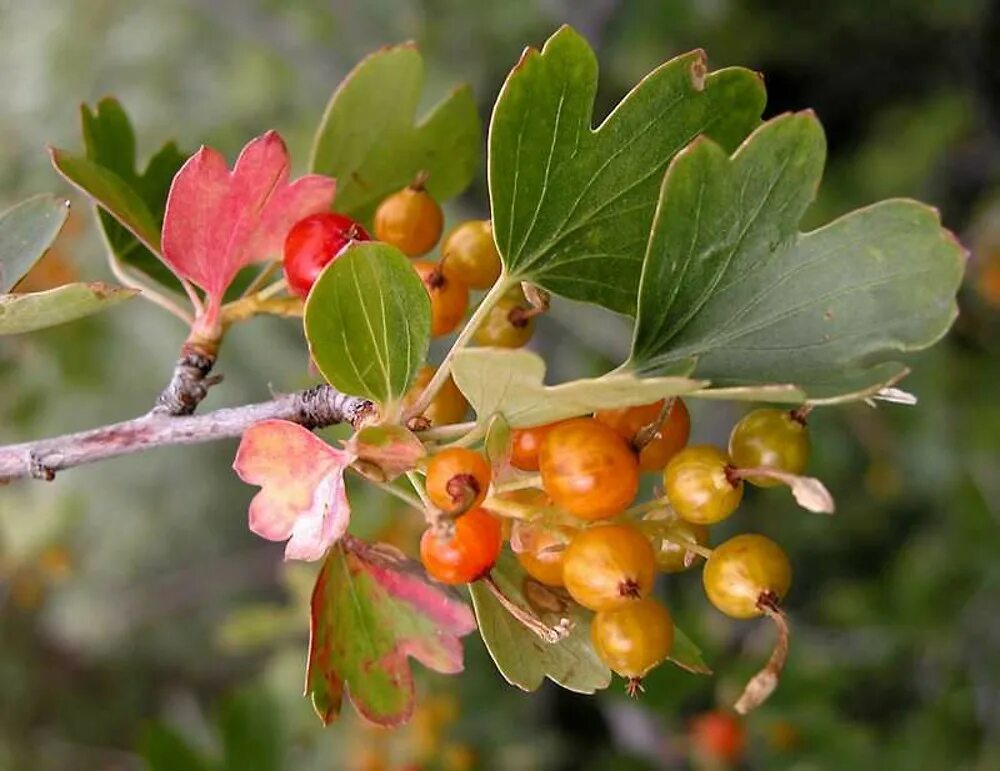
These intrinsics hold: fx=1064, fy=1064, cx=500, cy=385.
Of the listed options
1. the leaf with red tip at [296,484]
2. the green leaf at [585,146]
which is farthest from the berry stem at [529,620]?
the green leaf at [585,146]

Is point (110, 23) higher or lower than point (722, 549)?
lower

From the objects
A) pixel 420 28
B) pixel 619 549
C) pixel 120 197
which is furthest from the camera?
pixel 420 28

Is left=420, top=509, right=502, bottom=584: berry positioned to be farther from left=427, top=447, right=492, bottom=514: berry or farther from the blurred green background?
the blurred green background

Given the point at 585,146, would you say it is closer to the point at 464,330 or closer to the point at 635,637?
the point at 464,330

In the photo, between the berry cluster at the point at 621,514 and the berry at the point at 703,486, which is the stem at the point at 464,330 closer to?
the berry cluster at the point at 621,514

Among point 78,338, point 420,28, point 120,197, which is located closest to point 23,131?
point 78,338

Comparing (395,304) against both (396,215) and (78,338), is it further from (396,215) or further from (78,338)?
(78,338)

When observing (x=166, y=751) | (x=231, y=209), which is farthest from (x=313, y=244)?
(x=166, y=751)

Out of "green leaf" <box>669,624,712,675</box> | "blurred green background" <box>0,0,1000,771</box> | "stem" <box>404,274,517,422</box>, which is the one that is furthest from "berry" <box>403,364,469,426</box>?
"blurred green background" <box>0,0,1000,771</box>
